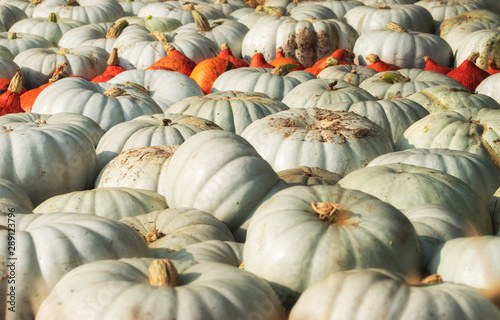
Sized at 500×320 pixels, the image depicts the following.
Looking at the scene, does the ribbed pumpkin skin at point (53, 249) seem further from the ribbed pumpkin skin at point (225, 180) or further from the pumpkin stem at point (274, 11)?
the pumpkin stem at point (274, 11)

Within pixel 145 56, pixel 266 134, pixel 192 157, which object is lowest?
pixel 145 56

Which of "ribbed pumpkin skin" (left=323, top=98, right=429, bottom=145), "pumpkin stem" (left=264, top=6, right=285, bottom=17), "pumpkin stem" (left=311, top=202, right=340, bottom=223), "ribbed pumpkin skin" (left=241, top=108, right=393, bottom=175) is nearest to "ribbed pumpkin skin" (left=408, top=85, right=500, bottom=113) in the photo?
"ribbed pumpkin skin" (left=323, top=98, right=429, bottom=145)

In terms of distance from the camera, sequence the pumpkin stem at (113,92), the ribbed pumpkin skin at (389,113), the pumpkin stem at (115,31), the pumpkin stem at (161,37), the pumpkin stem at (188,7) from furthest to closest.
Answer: the pumpkin stem at (188,7)
the pumpkin stem at (115,31)
the pumpkin stem at (161,37)
the pumpkin stem at (113,92)
the ribbed pumpkin skin at (389,113)

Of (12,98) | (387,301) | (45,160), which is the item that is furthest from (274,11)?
(387,301)

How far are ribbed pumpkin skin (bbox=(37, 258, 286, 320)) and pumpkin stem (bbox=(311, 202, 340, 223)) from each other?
0.34 metres

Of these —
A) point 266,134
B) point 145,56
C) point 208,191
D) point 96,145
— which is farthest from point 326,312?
point 145,56

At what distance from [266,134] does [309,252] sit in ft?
6.35

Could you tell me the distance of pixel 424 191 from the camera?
304 centimetres

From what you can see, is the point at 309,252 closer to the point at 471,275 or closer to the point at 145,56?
the point at 471,275

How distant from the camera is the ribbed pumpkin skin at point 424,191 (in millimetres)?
3025

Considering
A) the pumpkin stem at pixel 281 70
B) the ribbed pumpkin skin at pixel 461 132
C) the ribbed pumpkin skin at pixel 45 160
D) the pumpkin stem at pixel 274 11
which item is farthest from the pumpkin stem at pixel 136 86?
the pumpkin stem at pixel 274 11

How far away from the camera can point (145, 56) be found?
7516 mm

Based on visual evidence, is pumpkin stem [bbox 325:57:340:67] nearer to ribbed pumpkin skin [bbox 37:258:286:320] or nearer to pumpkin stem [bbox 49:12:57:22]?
pumpkin stem [bbox 49:12:57:22]

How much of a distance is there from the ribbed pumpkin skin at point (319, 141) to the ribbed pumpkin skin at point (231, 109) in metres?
0.62
